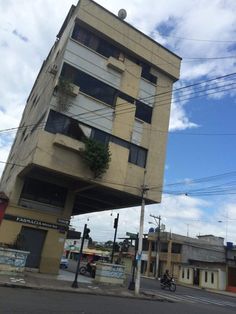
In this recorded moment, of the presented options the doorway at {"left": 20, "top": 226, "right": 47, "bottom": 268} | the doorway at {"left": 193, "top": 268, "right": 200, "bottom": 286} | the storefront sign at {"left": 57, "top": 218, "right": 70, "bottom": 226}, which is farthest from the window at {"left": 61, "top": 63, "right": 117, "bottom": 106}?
the doorway at {"left": 193, "top": 268, "right": 200, "bottom": 286}

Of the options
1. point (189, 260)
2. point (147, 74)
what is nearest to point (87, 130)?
point (147, 74)

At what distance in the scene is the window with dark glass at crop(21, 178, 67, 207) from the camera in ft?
83.7

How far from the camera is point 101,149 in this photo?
2289 centimetres

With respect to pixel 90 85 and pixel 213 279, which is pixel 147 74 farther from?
pixel 213 279

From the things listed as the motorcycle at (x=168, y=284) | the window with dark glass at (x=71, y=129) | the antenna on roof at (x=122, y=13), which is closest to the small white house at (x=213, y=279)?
the motorcycle at (x=168, y=284)

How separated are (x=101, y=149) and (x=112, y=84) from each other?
5.89 metres

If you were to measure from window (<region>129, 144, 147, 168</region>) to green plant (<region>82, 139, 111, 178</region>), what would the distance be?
10.8 feet

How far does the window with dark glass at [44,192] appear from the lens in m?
25.5

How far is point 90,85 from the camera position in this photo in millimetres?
25359

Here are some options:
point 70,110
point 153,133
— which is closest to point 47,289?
point 70,110

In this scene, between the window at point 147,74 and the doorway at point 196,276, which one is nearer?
the window at point 147,74

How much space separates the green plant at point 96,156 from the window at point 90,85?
3.94m

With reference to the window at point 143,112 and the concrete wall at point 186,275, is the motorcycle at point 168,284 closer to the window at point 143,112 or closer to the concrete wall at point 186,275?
the window at point 143,112

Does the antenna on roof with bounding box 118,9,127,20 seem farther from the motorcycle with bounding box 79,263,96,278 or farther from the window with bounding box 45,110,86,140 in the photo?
the motorcycle with bounding box 79,263,96,278
